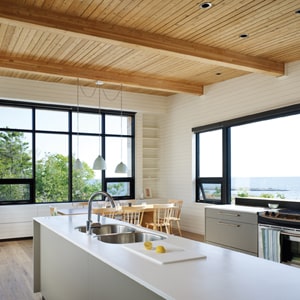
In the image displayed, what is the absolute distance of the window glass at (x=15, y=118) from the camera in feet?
25.6

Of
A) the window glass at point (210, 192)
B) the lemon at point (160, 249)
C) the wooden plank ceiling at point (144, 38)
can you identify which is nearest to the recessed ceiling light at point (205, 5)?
the wooden plank ceiling at point (144, 38)

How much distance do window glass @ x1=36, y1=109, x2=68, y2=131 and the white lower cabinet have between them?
13.5 feet

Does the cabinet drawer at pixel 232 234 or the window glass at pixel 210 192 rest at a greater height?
the window glass at pixel 210 192

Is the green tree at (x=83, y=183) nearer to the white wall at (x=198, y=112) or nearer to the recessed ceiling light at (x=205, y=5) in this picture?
the white wall at (x=198, y=112)

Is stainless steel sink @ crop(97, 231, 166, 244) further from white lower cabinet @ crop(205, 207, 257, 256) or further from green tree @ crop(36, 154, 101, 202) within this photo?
green tree @ crop(36, 154, 101, 202)

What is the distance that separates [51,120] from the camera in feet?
27.3

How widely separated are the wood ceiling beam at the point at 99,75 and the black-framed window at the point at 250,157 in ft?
3.43

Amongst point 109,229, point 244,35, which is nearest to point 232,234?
point 109,229

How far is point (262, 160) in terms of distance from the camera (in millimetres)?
6730

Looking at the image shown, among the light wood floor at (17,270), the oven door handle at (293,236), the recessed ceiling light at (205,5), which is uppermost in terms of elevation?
the recessed ceiling light at (205,5)

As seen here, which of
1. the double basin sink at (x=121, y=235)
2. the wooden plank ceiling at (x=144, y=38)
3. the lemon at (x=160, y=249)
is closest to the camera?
the lemon at (x=160, y=249)

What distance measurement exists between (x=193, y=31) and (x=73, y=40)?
5.86ft

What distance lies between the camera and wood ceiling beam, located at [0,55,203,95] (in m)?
6.16

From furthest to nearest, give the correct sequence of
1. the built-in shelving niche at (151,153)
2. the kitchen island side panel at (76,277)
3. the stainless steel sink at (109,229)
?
the built-in shelving niche at (151,153)
the stainless steel sink at (109,229)
the kitchen island side panel at (76,277)
